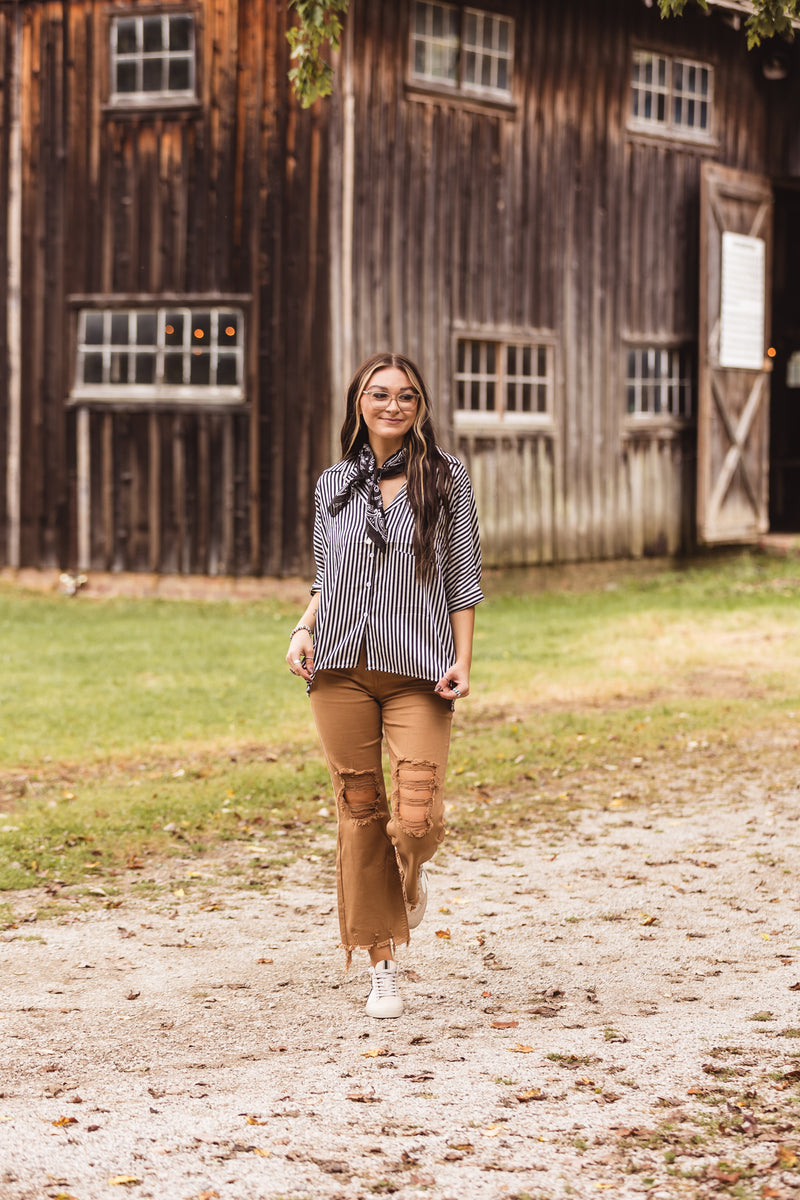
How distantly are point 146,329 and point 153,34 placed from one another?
3.01 meters

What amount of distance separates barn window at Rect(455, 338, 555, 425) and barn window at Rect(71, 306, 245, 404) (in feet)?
8.33

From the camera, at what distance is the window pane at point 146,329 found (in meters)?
15.9

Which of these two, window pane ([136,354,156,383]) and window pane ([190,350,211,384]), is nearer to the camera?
window pane ([190,350,211,384])

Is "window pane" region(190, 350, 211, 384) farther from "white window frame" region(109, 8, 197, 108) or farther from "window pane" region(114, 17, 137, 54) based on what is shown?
"window pane" region(114, 17, 137, 54)

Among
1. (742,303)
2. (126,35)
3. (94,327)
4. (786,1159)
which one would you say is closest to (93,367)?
(94,327)

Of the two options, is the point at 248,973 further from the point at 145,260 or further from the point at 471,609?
the point at 145,260

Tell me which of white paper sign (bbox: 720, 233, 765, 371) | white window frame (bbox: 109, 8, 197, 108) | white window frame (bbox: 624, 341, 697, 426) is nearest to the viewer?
white window frame (bbox: 109, 8, 197, 108)

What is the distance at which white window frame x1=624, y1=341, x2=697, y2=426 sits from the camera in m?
18.3

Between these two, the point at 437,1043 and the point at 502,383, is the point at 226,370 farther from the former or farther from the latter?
the point at 437,1043

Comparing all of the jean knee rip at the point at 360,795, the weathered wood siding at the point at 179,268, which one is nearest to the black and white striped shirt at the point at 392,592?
the jean knee rip at the point at 360,795

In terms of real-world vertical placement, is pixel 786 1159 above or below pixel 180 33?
below

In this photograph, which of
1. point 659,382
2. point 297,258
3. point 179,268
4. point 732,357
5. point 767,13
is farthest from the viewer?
point 732,357

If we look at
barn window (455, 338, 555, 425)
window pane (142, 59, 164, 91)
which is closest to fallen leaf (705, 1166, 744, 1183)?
barn window (455, 338, 555, 425)

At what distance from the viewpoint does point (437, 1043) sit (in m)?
4.52
